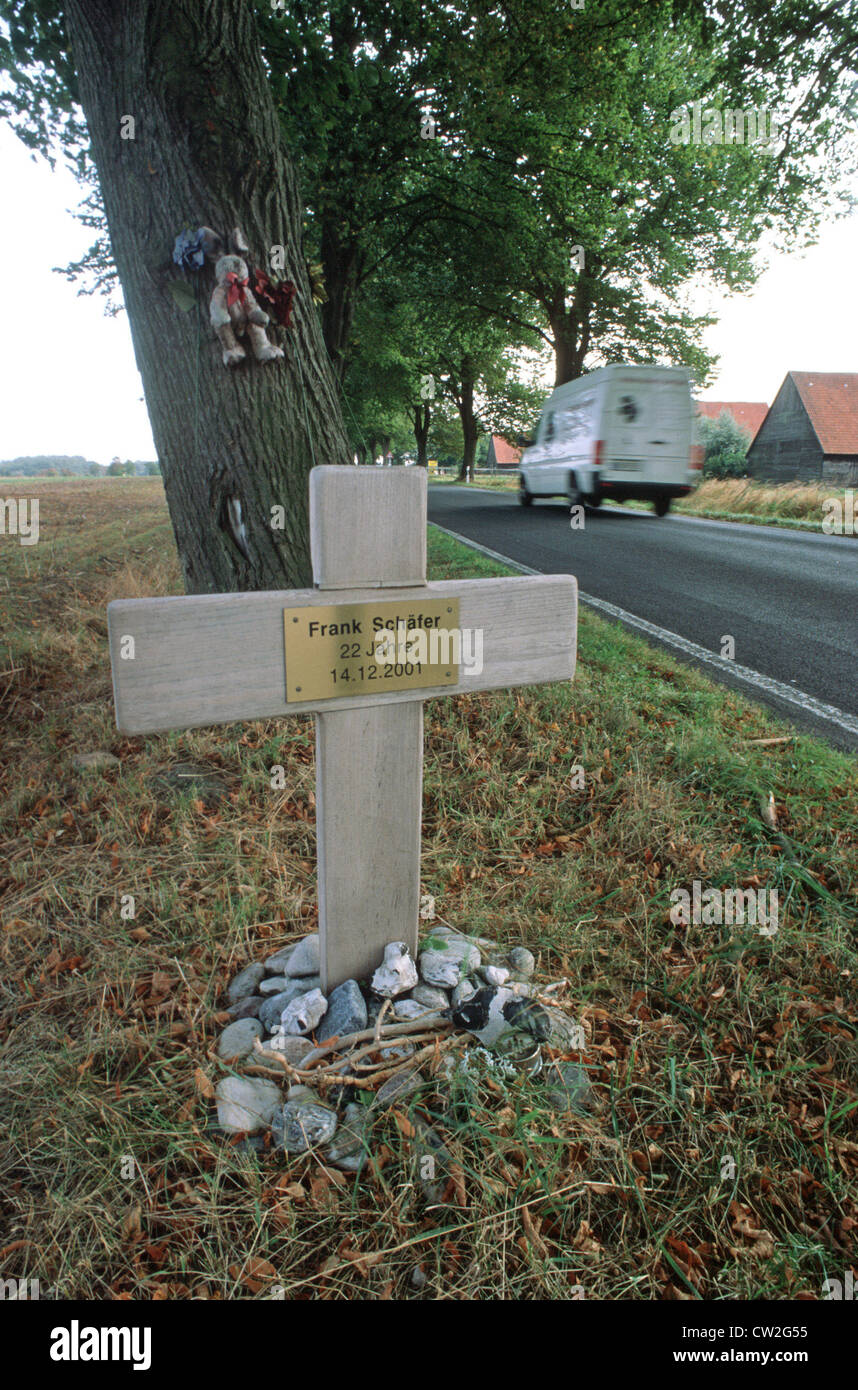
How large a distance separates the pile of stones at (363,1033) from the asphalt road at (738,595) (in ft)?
7.78

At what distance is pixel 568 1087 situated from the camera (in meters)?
1.69

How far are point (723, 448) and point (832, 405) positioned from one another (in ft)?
15.4

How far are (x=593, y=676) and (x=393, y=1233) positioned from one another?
2956 mm

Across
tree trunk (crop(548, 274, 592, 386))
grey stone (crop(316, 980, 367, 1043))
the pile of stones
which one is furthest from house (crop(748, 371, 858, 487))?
grey stone (crop(316, 980, 367, 1043))

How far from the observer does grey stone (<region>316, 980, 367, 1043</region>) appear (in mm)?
1842

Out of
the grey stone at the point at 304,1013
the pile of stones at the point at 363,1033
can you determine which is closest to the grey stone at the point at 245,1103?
the pile of stones at the point at 363,1033

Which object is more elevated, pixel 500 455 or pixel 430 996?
pixel 500 455

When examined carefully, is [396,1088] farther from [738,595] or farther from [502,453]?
[502,453]

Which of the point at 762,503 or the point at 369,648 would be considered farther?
the point at 762,503

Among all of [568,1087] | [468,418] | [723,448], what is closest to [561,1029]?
[568,1087]

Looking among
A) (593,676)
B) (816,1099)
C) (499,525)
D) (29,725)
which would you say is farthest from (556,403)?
(816,1099)

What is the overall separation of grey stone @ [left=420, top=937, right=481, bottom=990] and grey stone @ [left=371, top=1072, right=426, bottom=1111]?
315mm

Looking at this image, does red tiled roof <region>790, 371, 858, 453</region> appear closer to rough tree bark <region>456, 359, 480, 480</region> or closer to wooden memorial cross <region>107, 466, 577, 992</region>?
rough tree bark <region>456, 359, 480, 480</region>

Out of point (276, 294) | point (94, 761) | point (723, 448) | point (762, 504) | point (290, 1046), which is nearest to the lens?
point (290, 1046)
